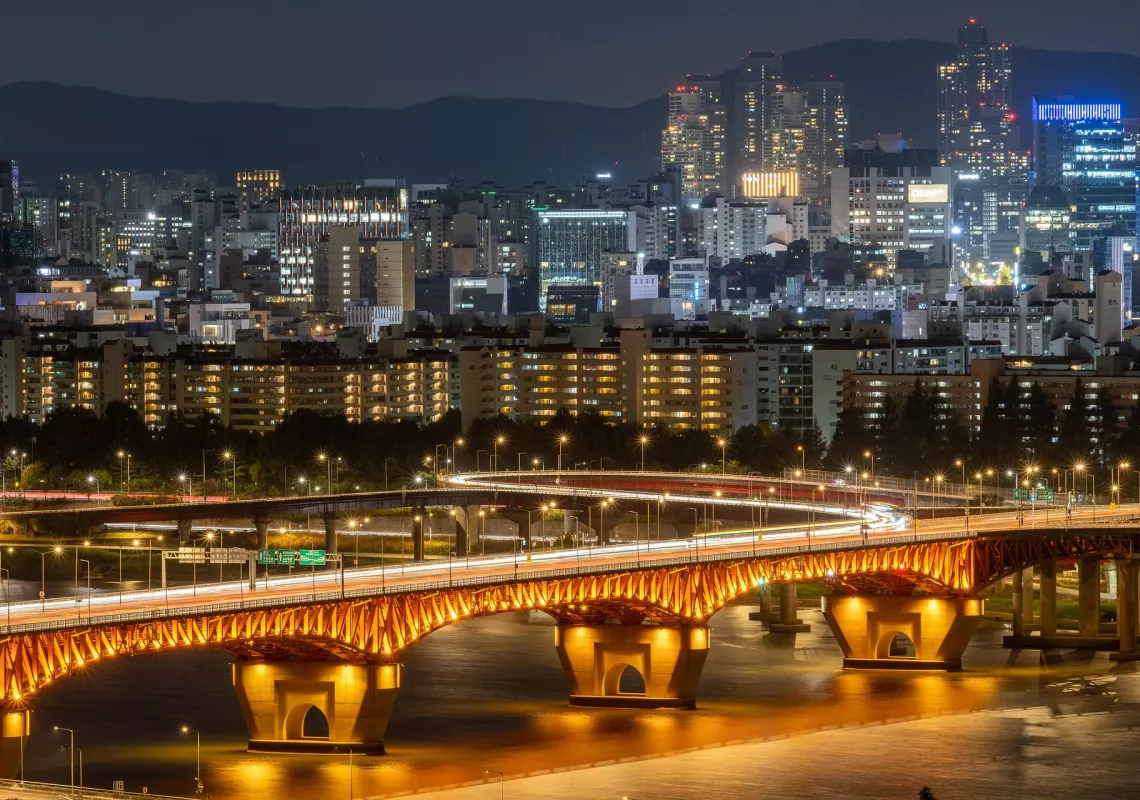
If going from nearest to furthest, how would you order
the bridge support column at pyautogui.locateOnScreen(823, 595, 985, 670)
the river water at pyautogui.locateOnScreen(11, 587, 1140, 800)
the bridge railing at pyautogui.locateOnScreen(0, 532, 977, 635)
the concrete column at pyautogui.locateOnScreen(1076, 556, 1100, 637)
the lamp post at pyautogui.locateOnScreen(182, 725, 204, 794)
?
the bridge railing at pyautogui.locateOnScreen(0, 532, 977, 635) < the lamp post at pyautogui.locateOnScreen(182, 725, 204, 794) < the river water at pyautogui.locateOnScreen(11, 587, 1140, 800) < the bridge support column at pyautogui.locateOnScreen(823, 595, 985, 670) < the concrete column at pyautogui.locateOnScreen(1076, 556, 1100, 637)

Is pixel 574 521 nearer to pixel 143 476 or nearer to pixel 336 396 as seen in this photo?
pixel 143 476

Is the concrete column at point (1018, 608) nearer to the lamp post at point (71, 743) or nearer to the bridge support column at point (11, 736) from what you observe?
the lamp post at point (71, 743)

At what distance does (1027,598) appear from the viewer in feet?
318

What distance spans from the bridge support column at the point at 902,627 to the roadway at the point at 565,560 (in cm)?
212

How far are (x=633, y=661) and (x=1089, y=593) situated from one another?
2053 centimetres

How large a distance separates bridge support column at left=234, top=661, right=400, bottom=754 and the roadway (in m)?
1.94

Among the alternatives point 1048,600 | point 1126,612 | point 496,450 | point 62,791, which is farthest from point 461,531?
point 62,791

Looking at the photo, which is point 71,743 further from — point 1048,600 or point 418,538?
point 418,538

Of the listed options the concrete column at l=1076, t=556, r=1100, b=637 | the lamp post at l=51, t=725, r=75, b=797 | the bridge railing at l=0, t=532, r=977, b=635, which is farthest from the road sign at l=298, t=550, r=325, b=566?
the concrete column at l=1076, t=556, r=1100, b=637

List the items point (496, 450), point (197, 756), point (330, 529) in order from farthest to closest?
point (496, 450), point (330, 529), point (197, 756)

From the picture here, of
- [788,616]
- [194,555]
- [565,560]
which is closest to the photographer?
[194,555]

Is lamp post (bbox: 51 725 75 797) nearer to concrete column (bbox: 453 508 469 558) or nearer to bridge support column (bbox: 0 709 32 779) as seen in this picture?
bridge support column (bbox: 0 709 32 779)

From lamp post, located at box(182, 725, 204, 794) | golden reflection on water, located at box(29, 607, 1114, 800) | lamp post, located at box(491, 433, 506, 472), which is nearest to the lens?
lamp post, located at box(182, 725, 204, 794)

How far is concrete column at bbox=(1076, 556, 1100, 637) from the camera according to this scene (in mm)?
93562
